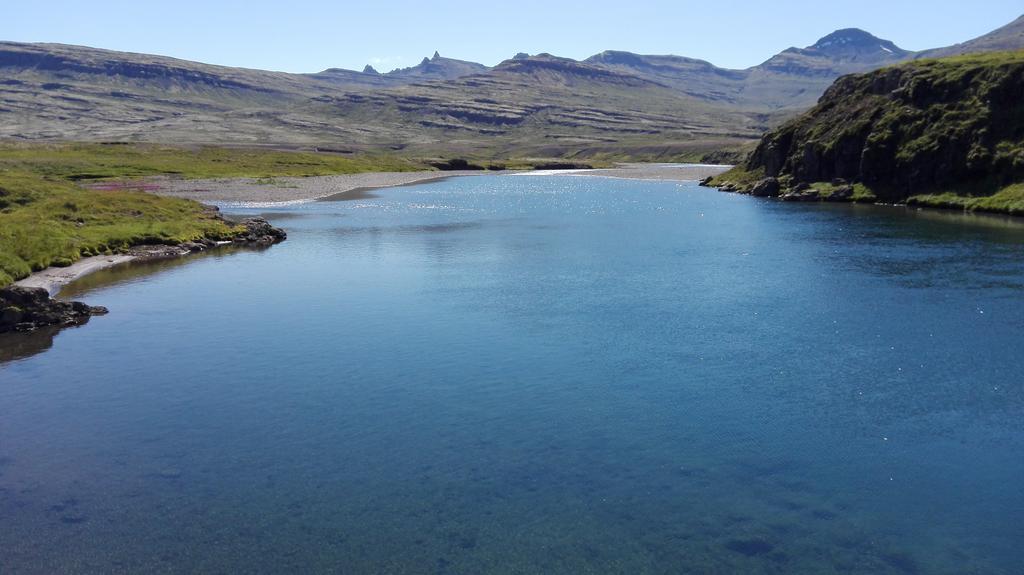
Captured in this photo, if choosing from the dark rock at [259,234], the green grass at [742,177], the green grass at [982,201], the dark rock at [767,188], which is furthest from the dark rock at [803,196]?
the dark rock at [259,234]

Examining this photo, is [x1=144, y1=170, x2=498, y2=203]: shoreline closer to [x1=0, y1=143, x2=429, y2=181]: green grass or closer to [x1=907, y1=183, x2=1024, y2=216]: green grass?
[x1=0, y1=143, x2=429, y2=181]: green grass

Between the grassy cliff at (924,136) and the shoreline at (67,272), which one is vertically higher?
the grassy cliff at (924,136)

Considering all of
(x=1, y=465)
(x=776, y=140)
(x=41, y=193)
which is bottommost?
(x=1, y=465)

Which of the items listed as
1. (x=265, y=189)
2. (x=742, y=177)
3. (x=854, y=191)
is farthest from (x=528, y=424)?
(x=742, y=177)

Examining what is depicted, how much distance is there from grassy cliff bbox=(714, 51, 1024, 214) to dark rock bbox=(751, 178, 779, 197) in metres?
1.86

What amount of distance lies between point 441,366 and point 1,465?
17.4 m

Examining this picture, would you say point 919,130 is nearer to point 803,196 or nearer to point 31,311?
point 803,196

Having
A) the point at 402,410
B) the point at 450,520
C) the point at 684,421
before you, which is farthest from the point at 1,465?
the point at 684,421

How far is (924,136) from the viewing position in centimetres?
10756

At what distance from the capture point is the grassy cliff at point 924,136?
98.6 metres

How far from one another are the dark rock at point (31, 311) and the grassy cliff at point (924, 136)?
9301 cm

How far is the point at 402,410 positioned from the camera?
3152 cm

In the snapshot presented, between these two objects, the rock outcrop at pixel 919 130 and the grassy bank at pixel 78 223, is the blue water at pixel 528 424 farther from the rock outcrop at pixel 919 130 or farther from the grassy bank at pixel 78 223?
the rock outcrop at pixel 919 130

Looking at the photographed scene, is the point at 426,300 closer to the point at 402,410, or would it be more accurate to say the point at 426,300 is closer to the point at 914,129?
the point at 402,410
